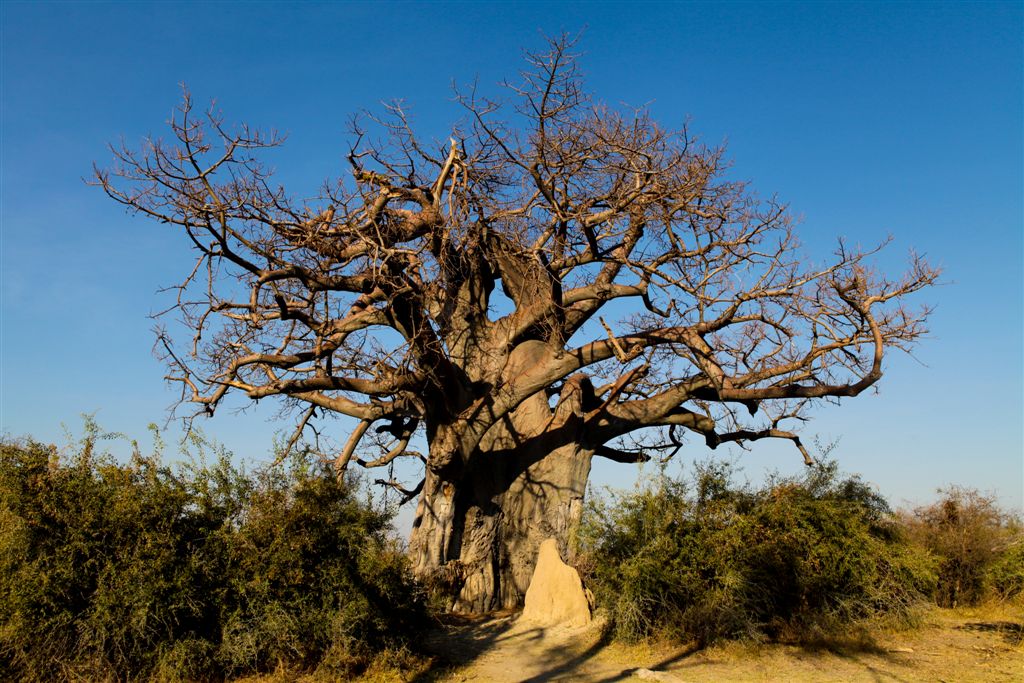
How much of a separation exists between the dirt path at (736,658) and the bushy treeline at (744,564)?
295 millimetres

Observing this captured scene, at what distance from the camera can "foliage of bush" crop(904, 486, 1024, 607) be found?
11.8 m

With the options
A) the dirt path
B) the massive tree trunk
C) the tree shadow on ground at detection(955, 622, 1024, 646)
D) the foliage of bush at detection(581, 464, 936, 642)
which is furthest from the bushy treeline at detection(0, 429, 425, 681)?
the tree shadow on ground at detection(955, 622, 1024, 646)

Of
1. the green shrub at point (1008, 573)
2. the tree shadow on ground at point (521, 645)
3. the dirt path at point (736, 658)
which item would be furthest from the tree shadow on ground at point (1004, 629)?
→ the tree shadow on ground at point (521, 645)

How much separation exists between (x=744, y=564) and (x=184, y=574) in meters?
6.10

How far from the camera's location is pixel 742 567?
929 cm

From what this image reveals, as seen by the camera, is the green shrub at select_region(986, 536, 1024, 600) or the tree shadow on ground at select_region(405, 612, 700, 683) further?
the green shrub at select_region(986, 536, 1024, 600)

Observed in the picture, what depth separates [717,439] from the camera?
524 inches

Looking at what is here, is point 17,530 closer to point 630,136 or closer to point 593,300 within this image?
point 593,300

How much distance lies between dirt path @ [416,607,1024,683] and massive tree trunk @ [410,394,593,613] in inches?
75.0

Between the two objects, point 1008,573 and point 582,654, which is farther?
point 1008,573

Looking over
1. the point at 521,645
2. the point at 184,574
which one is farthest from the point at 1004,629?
the point at 184,574

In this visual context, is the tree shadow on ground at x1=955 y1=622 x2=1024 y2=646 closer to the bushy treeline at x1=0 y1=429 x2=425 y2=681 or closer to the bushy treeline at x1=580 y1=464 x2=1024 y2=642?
the bushy treeline at x1=580 y1=464 x2=1024 y2=642

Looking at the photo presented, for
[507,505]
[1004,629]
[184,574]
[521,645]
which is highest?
[507,505]

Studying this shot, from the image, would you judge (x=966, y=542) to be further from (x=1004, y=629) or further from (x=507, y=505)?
(x=507, y=505)
